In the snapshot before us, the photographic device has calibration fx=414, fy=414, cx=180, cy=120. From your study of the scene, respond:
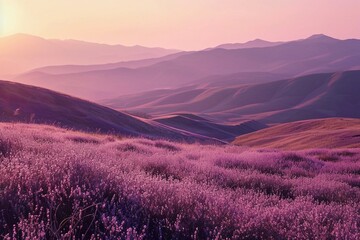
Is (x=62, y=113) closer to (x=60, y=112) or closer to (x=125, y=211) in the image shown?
(x=60, y=112)

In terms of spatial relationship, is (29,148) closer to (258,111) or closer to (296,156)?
(296,156)

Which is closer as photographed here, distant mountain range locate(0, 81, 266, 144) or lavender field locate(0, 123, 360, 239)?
lavender field locate(0, 123, 360, 239)

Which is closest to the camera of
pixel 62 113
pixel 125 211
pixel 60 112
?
pixel 125 211

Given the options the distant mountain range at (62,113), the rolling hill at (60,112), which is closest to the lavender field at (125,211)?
the distant mountain range at (62,113)

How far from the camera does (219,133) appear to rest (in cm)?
8481

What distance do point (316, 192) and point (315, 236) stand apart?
13.4ft

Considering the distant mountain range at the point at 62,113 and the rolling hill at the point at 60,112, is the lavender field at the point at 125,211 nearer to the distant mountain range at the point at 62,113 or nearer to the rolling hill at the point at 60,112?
the distant mountain range at the point at 62,113

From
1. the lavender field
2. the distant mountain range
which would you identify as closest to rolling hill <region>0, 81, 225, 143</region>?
the distant mountain range

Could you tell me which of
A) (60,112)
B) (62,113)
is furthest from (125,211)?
(60,112)

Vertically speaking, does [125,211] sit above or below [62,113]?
above

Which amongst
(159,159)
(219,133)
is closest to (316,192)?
(159,159)

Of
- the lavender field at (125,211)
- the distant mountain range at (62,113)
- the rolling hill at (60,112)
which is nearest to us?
the lavender field at (125,211)

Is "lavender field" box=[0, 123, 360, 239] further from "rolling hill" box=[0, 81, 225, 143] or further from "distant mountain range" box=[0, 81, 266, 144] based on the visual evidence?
"rolling hill" box=[0, 81, 225, 143]

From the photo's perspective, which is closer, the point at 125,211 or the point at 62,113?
the point at 125,211
